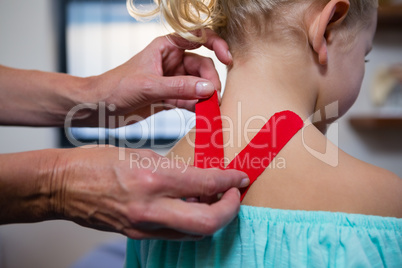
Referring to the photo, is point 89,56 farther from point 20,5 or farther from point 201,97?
point 201,97

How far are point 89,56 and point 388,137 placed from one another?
195 cm

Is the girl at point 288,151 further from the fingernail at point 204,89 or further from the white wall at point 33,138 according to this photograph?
the white wall at point 33,138

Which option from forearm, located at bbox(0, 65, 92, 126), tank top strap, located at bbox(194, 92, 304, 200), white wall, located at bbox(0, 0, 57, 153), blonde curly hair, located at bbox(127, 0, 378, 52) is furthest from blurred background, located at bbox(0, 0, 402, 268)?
tank top strap, located at bbox(194, 92, 304, 200)

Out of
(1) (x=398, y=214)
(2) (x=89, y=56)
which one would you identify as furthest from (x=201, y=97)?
(2) (x=89, y=56)

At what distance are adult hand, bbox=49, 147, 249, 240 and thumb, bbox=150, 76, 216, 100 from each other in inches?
9.0

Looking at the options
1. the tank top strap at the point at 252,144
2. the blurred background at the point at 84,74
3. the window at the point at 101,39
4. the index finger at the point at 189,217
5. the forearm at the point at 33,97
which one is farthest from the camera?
the window at the point at 101,39

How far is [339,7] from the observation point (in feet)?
2.49

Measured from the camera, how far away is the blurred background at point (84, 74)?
218cm

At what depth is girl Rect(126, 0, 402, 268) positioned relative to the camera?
62cm

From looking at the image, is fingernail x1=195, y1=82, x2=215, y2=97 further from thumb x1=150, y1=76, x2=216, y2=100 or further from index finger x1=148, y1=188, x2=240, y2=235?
index finger x1=148, y1=188, x2=240, y2=235

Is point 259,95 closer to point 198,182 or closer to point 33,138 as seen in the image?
point 198,182

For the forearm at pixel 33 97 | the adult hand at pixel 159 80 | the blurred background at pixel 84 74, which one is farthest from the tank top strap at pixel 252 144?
the blurred background at pixel 84 74

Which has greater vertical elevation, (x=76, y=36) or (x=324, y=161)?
(x=76, y=36)

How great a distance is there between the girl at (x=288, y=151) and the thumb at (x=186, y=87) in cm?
4
